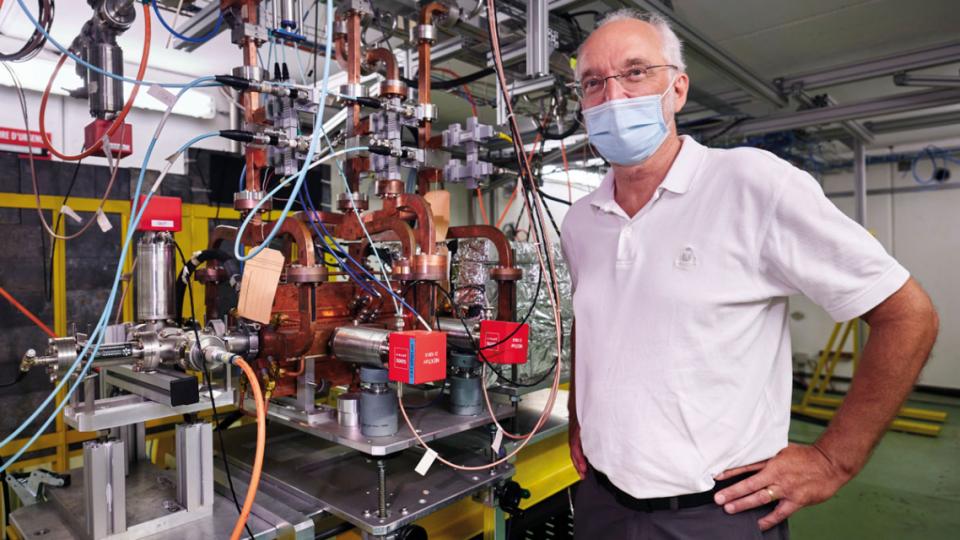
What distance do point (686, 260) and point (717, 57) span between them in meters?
1.90

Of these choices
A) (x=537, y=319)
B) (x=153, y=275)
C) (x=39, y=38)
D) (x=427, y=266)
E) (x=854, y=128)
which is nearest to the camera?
(x=153, y=275)

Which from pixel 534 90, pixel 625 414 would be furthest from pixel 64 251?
pixel 625 414

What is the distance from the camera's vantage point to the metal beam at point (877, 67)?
103 inches

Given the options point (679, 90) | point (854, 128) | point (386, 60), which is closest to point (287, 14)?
point (386, 60)

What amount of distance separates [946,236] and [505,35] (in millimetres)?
5496

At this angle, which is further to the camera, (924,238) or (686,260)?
(924,238)

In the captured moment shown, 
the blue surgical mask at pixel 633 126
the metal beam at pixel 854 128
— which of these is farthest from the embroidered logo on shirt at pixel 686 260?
the metal beam at pixel 854 128

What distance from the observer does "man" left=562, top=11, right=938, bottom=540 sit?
0.85 meters

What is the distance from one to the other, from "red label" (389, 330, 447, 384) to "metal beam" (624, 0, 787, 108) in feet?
4.90

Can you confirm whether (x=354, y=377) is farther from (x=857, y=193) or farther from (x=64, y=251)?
(x=857, y=193)

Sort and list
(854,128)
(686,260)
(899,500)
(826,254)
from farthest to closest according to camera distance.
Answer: (854,128) < (899,500) < (686,260) < (826,254)

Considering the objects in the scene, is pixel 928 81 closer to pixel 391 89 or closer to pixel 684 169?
pixel 684 169

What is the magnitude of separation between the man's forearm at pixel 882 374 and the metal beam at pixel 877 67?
2.56m

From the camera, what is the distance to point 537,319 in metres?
1.77
